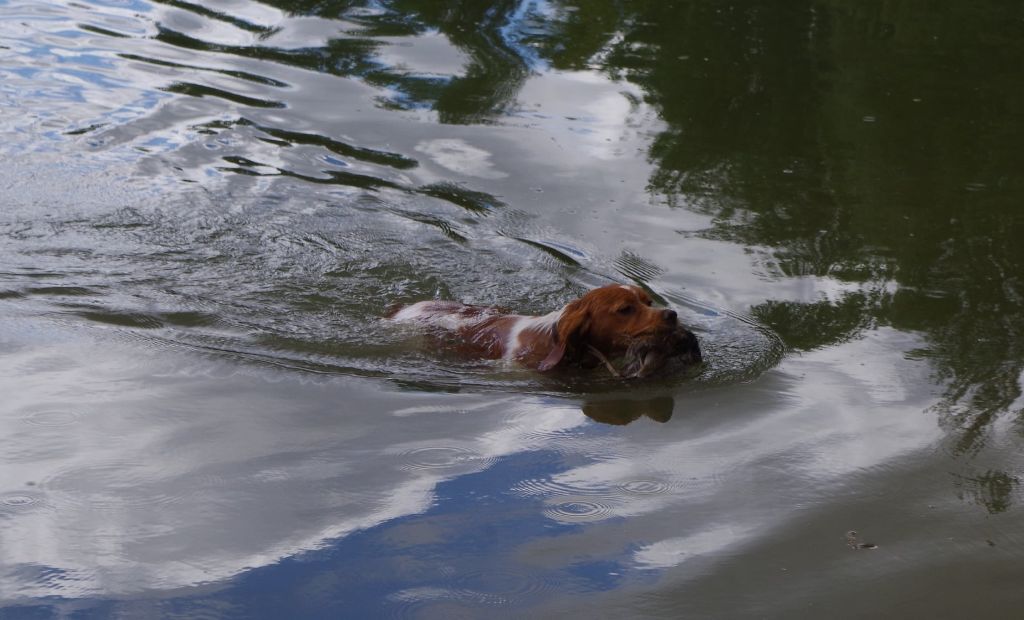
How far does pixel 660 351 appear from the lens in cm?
633

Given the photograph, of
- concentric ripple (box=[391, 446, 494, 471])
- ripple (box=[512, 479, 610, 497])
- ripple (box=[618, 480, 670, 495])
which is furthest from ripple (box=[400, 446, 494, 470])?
ripple (box=[618, 480, 670, 495])

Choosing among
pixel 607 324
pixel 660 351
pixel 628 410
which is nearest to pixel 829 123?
pixel 607 324

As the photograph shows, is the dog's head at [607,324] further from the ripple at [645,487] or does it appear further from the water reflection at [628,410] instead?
the ripple at [645,487]

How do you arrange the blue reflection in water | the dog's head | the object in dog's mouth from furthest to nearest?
1. the dog's head
2. the object in dog's mouth
3. the blue reflection in water

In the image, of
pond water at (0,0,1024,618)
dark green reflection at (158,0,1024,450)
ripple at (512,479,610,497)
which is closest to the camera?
pond water at (0,0,1024,618)

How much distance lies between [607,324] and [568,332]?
233 millimetres

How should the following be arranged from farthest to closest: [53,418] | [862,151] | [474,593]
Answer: [862,151], [53,418], [474,593]

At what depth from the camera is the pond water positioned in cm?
425

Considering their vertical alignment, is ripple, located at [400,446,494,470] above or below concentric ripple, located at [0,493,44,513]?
above

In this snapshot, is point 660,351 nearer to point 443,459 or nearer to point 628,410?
point 628,410

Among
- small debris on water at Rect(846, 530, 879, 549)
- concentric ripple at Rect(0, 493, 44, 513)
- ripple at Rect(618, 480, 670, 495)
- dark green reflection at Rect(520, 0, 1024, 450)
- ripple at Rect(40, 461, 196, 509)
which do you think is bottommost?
concentric ripple at Rect(0, 493, 44, 513)

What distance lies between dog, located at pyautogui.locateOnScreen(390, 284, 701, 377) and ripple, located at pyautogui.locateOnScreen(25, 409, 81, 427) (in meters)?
2.37

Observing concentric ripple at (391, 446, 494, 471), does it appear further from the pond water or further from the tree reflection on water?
the tree reflection on water

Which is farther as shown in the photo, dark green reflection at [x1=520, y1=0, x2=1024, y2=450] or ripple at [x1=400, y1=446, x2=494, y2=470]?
dark green reflection at [x1=520, y1=0, x2=1024, y2=450]
